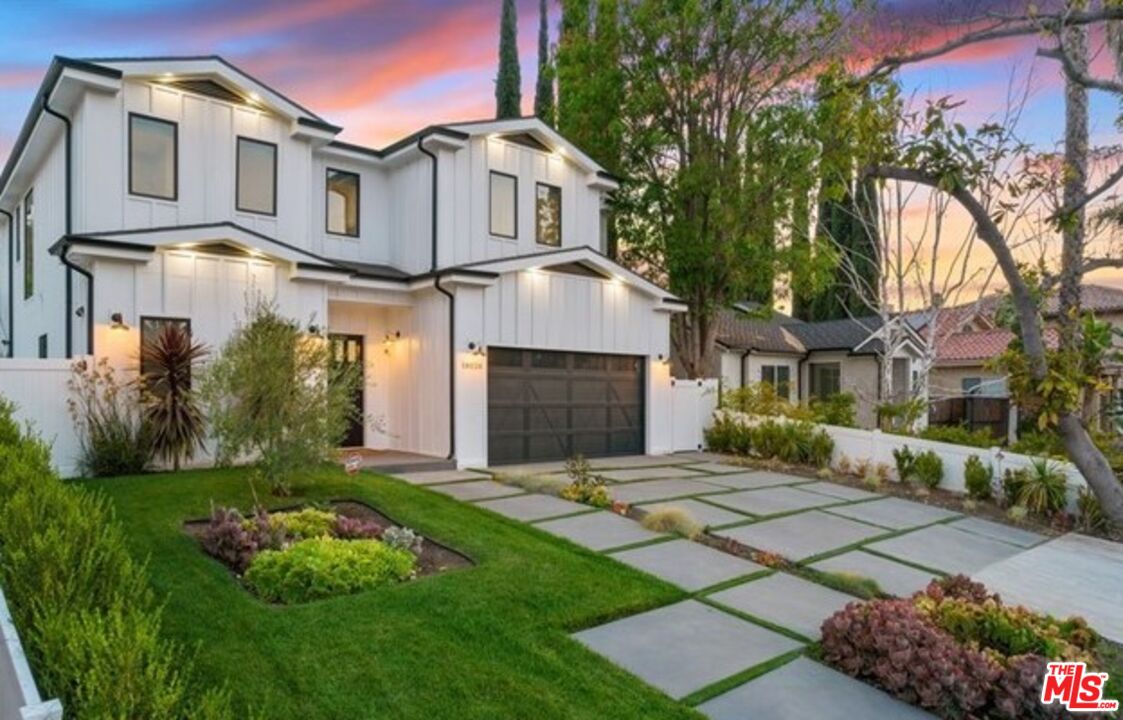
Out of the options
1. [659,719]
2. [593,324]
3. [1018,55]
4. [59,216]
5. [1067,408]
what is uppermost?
[1018,55]

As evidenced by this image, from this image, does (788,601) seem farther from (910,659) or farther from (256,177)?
(256,177)

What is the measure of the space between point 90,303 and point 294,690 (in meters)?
8.36

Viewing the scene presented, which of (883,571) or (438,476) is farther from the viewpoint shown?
(438,476)

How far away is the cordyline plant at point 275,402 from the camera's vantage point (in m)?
7.65

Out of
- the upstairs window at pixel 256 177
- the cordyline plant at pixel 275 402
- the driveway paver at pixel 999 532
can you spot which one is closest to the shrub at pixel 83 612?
the cordyline plant at pixel 275 402

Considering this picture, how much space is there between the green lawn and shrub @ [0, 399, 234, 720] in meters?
0.37

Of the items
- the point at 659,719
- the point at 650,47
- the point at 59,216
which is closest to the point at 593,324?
the point at 650,47

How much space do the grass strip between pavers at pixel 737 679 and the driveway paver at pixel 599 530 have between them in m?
2.49

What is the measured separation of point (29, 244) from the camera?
47.0 feet

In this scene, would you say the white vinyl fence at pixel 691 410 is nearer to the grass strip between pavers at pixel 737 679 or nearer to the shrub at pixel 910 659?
the shrub at pixel 910 659

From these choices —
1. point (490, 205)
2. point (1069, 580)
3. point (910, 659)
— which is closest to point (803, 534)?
point (1069, 580)

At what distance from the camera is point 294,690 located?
3.76m

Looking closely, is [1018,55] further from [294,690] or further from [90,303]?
[90,303]

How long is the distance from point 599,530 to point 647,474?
451 centimetres
